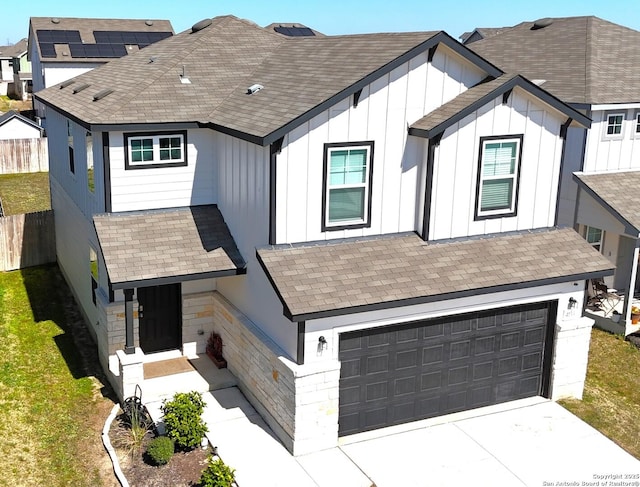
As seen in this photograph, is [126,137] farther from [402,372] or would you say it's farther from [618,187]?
[618,187]

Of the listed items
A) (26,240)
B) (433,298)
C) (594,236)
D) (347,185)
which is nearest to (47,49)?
(26,240)

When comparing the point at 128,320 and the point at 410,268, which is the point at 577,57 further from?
the point at 128,320

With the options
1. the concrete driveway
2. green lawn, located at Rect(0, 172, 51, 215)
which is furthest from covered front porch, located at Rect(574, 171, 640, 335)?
green lawn, located at Rect(0, 172, 51, 215)

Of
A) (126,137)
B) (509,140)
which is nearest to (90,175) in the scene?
(126,137)

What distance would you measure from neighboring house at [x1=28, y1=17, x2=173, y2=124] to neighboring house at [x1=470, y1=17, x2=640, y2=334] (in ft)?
128

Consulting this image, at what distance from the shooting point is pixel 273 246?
13.0m

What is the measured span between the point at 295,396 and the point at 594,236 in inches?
476

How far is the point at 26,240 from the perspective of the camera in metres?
22.6

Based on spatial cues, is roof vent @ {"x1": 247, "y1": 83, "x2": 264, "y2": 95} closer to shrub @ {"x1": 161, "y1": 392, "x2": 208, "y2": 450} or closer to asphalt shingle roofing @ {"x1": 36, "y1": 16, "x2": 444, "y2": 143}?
asphalt shingle roofing @ {"x1": 36, "y1": 16, "x2": 444, "y2": 143}

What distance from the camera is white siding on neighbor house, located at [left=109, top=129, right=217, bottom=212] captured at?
14633 mm

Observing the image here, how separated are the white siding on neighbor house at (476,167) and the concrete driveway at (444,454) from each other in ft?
12.7

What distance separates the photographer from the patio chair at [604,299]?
1902 centimetres

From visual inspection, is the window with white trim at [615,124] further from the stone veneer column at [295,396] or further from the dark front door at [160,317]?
the dark front door at [160,317]

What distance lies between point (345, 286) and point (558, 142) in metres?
5.80
